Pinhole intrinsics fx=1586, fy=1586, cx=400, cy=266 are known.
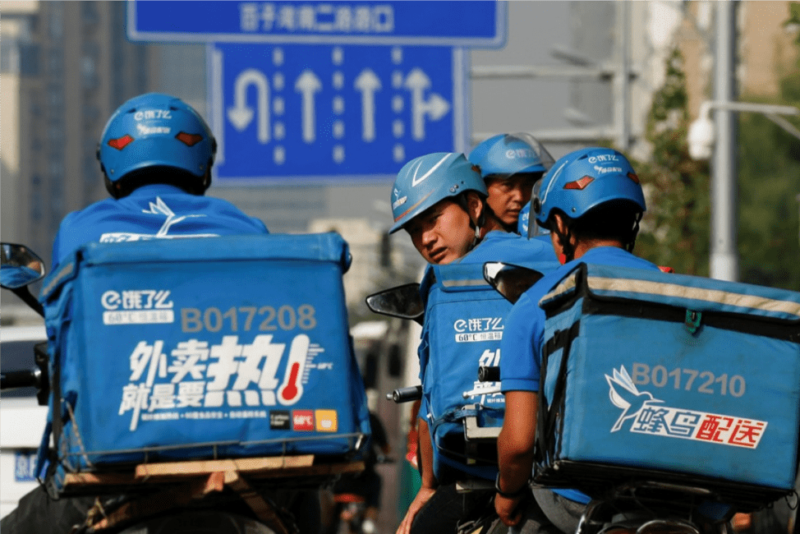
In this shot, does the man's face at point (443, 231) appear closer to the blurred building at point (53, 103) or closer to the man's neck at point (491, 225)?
the man's neck at point (491, 225)

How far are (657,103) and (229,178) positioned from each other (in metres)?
10.5

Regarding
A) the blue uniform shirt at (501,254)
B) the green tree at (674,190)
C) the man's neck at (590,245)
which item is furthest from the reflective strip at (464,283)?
the green tree at (674,190)

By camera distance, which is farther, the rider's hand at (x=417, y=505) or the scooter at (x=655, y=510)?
the rider's hand at (x=417, y=505)

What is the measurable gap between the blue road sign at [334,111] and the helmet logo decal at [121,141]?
13.5 m

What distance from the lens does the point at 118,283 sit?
4148 mm

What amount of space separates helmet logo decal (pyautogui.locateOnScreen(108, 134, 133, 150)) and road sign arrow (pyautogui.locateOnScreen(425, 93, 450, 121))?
1394 centimetres

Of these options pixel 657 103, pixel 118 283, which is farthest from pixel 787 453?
pixel 657 103

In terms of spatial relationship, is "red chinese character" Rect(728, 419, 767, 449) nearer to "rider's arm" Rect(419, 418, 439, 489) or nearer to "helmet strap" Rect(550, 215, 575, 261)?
"helmet strap" Rect(550, 215, 575, 261)

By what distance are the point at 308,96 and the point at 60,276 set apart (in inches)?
572

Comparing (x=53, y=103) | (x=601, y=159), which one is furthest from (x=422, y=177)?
(x=53, y=103)

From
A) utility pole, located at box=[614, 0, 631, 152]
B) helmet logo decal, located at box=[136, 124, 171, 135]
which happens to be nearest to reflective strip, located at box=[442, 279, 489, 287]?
helmet logo decal, located at box=[136, 124, 171, 135]

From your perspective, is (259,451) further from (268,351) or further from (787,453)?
(787,453)

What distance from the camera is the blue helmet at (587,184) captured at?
4.01 meters

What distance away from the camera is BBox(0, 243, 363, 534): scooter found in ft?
13.6
